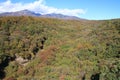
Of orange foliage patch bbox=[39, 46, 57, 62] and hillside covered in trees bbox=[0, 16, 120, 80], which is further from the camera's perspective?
orange foliage patch bbox=[39, 46, 57, 62]

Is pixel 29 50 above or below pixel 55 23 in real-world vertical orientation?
below

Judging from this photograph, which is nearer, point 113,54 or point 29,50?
point 113,54

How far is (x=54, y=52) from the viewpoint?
44062mm

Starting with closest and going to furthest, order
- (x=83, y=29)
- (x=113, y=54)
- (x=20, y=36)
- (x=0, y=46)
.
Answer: (x=113, y=54)
(x=0, y=46)
(x=20, y=36)
(x=83, y=29)

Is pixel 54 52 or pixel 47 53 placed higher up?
pixel 54 52

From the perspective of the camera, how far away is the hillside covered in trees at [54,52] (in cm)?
3591

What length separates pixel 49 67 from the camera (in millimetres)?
39438

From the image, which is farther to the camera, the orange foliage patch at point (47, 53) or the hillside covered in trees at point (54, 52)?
the orange foliage patch at point (47, 53)

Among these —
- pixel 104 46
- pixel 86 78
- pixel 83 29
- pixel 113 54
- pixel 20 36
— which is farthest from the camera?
pixel 83 29

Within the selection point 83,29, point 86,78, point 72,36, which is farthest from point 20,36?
point 86,78

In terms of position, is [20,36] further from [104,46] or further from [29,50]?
[104,46]

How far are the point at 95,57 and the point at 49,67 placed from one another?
8.00 m

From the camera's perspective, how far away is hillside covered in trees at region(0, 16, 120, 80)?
35906 millimetres

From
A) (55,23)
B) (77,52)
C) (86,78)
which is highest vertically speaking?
(55,23)
